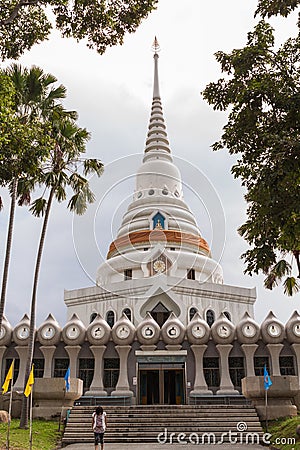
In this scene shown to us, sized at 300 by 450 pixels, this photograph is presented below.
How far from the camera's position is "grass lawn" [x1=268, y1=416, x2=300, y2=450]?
46.1 ft

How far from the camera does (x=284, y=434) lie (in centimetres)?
1557

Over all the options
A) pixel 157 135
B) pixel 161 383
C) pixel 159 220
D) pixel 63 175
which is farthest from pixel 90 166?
pixel 157 135

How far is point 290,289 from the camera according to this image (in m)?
20.3

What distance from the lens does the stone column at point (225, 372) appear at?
2520cm

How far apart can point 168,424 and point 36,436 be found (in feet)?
15.9

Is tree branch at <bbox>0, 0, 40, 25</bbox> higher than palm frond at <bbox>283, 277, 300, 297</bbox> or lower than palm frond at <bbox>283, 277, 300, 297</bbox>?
higher

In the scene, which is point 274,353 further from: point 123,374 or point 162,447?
point 162,447

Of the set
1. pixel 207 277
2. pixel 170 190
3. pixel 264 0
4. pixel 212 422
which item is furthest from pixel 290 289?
pixel 170 190

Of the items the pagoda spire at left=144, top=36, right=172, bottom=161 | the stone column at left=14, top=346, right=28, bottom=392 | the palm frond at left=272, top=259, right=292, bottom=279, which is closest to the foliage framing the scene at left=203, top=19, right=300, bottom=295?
the palm frond at left=272, top=259, right=292, bottom=279

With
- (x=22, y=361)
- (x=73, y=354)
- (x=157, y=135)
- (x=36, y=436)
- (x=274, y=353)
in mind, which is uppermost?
(x=157, y=135)

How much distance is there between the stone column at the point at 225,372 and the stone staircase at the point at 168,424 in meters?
5.79

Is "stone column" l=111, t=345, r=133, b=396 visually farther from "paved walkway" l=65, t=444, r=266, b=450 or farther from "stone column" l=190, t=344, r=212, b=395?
"paved walkway" l=65, t=444, r=266, b=450

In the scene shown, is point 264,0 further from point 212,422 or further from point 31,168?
point 212,422

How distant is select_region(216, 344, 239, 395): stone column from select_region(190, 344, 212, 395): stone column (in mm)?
734
